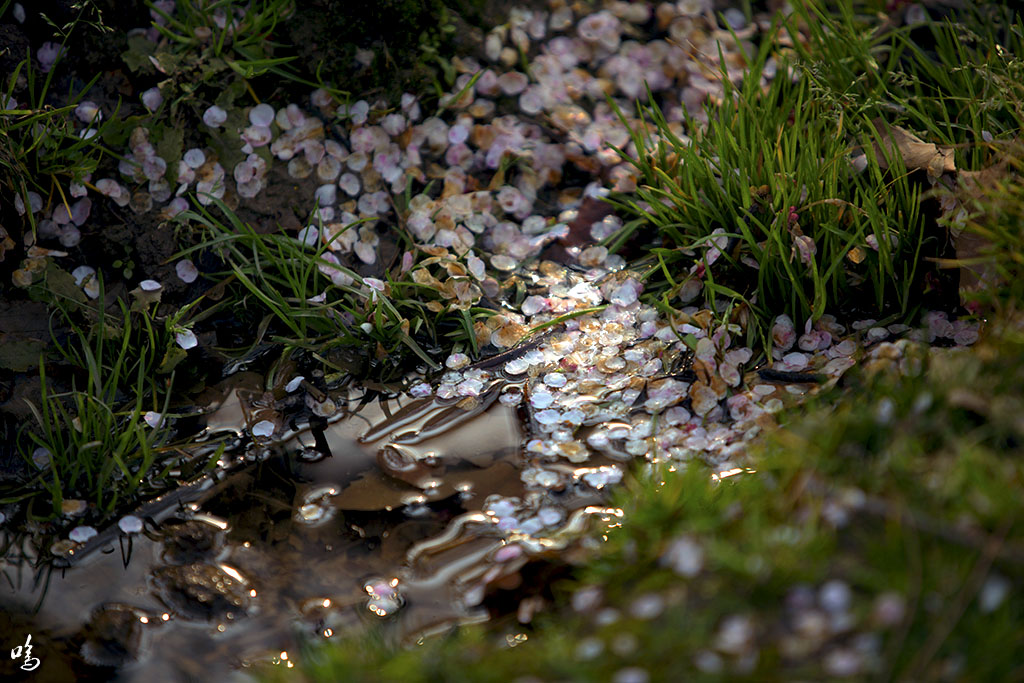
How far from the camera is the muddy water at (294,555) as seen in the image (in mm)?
2016

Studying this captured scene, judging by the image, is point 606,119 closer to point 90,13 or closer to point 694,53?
point 694,53

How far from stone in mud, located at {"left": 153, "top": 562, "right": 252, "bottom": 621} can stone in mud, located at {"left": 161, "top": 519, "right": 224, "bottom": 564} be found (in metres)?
0.03

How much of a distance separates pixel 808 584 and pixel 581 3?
9.37 feet

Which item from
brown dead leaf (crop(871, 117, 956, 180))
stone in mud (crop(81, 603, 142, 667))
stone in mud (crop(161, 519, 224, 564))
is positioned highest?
brown dead leaf (crop(871, 117, 956, 180))

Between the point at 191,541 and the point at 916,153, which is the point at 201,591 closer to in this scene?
the point at 191,541

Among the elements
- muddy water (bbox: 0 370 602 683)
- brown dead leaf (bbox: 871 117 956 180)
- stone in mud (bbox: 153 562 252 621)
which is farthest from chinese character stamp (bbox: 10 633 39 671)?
brown dead leaf (bbox: 871 117 956 180)

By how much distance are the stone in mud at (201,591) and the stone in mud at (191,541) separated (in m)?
0.03

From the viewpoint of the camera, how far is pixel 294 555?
2201 millimetres

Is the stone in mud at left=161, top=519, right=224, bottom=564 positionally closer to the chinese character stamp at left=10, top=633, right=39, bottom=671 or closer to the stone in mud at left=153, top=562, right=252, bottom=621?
the stone in mud at left=153, top=562, right=252, bottom=621

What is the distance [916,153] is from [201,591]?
2.45 meters

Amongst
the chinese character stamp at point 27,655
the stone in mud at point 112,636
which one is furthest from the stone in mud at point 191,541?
the chinese character stamp at point 27,655

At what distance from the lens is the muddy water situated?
2016 mm

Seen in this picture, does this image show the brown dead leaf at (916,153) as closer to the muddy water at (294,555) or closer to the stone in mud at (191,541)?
the muddy water at (294,555)

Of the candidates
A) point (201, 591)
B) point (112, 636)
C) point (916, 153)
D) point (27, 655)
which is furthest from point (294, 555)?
point (916, 153)
